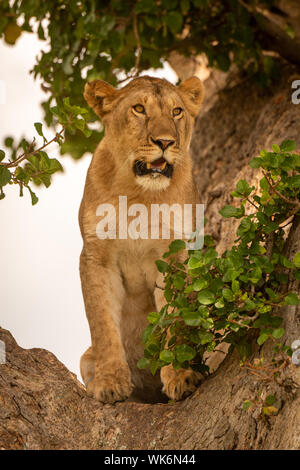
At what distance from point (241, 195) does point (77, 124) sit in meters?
0.73

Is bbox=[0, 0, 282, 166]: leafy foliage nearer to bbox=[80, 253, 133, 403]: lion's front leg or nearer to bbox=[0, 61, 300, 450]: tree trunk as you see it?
bbox=[80, 253, 133, 403]: lion's front leg

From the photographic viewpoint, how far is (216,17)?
4633 millimetres

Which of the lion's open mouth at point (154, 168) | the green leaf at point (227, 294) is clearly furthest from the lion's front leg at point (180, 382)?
the lion's open mouth at point (154, 168)

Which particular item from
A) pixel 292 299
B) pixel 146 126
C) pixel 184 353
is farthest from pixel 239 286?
pixel 146 126

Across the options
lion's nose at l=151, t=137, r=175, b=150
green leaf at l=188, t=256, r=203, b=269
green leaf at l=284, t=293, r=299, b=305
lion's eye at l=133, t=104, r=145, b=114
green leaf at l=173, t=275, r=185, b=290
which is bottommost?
green leaf at l=284, t=293, r=299, b=305

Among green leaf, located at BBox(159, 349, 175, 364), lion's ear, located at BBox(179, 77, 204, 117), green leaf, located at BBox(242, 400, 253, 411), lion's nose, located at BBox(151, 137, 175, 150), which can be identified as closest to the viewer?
green leaf, located at BBox(242, 400, 253, 411)

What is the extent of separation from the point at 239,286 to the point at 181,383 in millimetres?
537

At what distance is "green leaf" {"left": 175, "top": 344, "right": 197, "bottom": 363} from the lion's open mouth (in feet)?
2.66

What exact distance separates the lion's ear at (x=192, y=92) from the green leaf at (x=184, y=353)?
1301mm

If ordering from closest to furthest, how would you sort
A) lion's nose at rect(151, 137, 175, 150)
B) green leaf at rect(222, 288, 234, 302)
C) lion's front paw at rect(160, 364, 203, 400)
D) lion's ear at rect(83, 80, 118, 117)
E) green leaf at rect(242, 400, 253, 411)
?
green leaf at rect(242, 400, 253, 411) → green leaf at rect(222, 288, 234, 302) → lion's front paw at rect(160, 364, 203, 400) → lion's nose at rect(151, 137, 175, 150) → lion's ear at rect(83, 80, 118, 117)

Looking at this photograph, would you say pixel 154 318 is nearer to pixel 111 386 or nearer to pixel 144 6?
pixel 111 386

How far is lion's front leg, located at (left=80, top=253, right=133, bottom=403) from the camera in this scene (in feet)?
9.59

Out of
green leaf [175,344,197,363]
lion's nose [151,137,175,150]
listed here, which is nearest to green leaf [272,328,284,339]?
green leaf [175,344,197,363]
